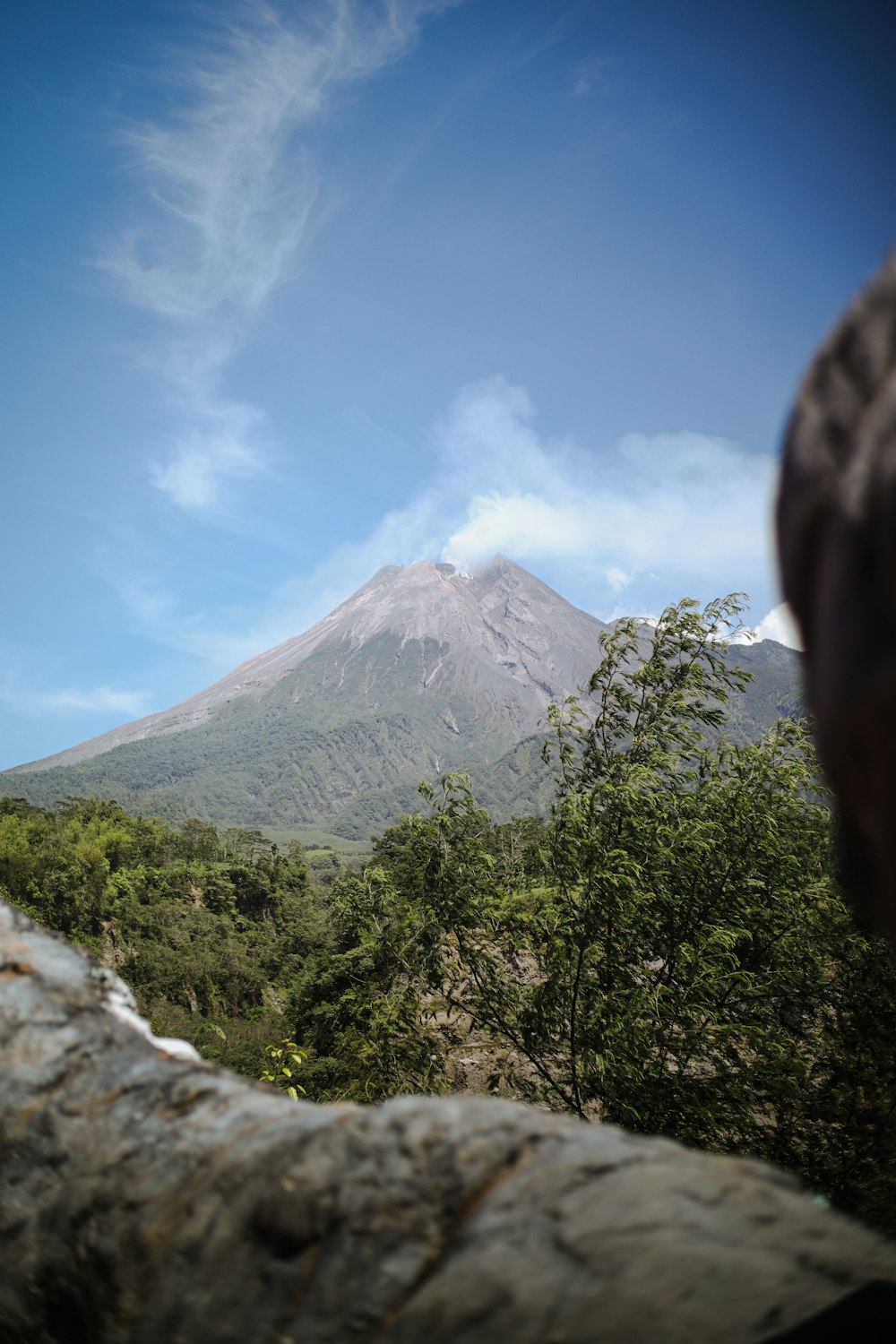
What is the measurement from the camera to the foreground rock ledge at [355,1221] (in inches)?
33.8

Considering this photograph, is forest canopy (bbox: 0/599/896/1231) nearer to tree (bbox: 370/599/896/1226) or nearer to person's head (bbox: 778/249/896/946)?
tree (bbox: 370/599/896/1226)

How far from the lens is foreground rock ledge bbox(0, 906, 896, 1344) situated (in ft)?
2.82

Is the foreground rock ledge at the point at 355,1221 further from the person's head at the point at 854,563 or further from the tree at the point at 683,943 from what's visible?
the tree at the point at 683,943

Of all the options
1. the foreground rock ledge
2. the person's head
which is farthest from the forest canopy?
the person's head

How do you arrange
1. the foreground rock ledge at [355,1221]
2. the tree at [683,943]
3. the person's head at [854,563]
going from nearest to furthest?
the person's head at [854,563] → the foreground rock ledge at [355,1221] → the tree at [683,943]

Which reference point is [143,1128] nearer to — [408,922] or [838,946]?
[408,922]

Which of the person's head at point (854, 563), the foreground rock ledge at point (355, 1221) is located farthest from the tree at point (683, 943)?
the person's head at point (854, 563)

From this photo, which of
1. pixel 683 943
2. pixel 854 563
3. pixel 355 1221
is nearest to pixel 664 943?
pixel 683 943

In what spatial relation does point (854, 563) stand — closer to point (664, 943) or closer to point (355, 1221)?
point (355, 1221)

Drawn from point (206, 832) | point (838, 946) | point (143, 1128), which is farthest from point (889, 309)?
point (206, 832)

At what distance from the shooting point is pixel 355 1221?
1.06 metres

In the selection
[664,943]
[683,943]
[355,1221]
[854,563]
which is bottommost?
[664,943]

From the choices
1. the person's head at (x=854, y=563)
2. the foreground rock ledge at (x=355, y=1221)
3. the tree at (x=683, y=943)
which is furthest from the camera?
the tree at (x=683, y=943)

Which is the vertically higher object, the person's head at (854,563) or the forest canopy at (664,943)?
the person's head at (854,563)
